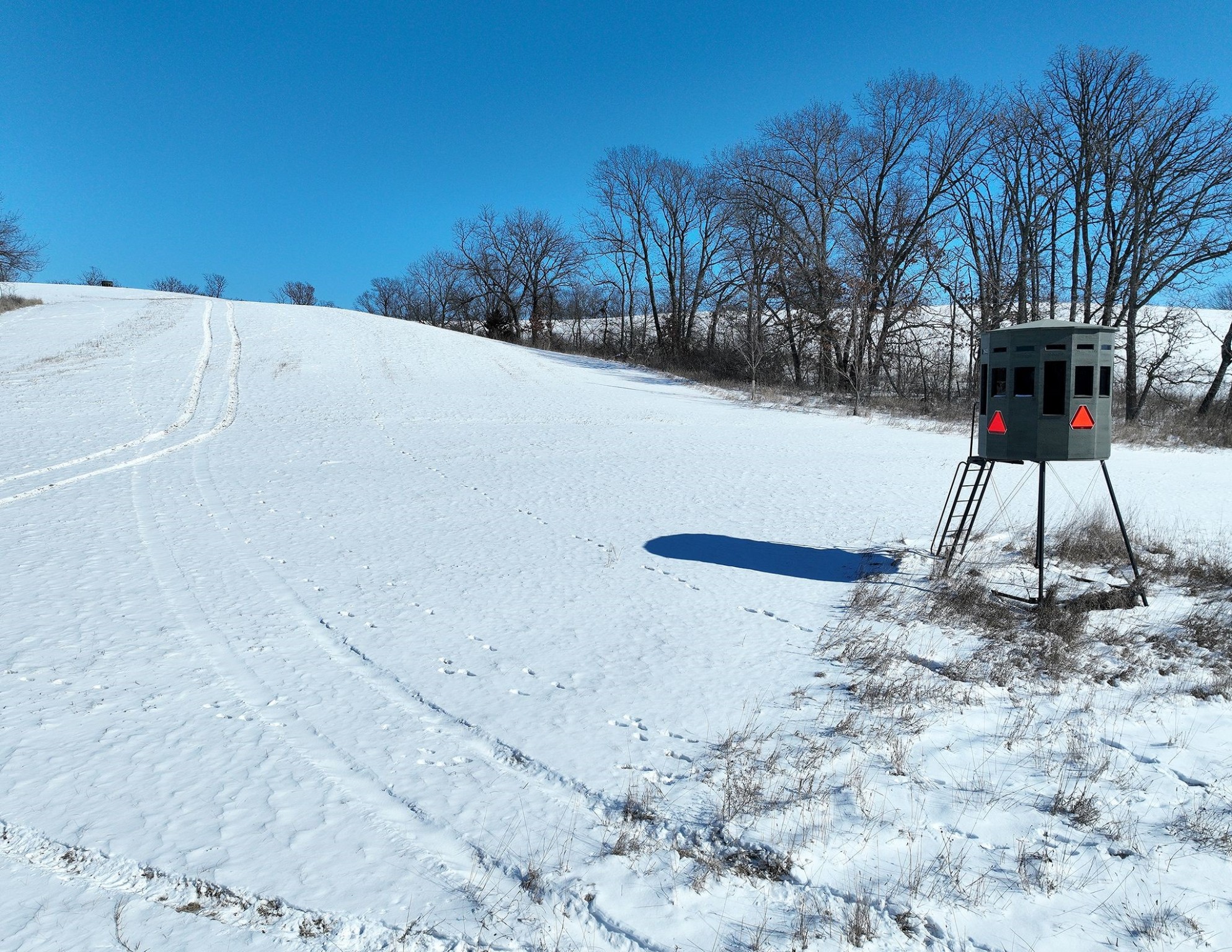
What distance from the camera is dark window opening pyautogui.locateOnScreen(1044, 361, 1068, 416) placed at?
299 inches

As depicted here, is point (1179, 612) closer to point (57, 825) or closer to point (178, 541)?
point (57, 825)

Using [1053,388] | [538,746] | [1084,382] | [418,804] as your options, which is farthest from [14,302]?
[1084,382]

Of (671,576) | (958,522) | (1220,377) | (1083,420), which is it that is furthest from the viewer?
(1220,377)

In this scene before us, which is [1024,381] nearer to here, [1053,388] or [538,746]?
[1053,388]

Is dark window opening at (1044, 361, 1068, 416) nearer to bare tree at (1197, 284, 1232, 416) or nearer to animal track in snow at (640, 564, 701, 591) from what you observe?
animal track in snow at (640, 564, 701, 591)

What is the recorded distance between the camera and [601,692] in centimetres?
539

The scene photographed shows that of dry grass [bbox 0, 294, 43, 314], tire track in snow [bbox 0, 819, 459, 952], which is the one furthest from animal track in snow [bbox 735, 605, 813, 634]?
dry grass [bbox 0, 294, 43, 314]

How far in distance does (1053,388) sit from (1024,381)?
293 mm

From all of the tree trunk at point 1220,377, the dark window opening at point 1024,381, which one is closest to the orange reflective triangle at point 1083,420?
the dark window opening at point 1024,381

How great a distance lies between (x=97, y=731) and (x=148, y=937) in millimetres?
2013

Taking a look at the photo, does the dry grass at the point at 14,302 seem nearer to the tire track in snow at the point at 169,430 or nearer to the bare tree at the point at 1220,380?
the tire track in snow at the point at 169,430

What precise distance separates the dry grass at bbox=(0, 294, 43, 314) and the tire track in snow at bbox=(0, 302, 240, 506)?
1698 centimetres

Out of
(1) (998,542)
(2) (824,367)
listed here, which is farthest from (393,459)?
(2) (824,367)

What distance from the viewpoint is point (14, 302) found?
39.2 metres
